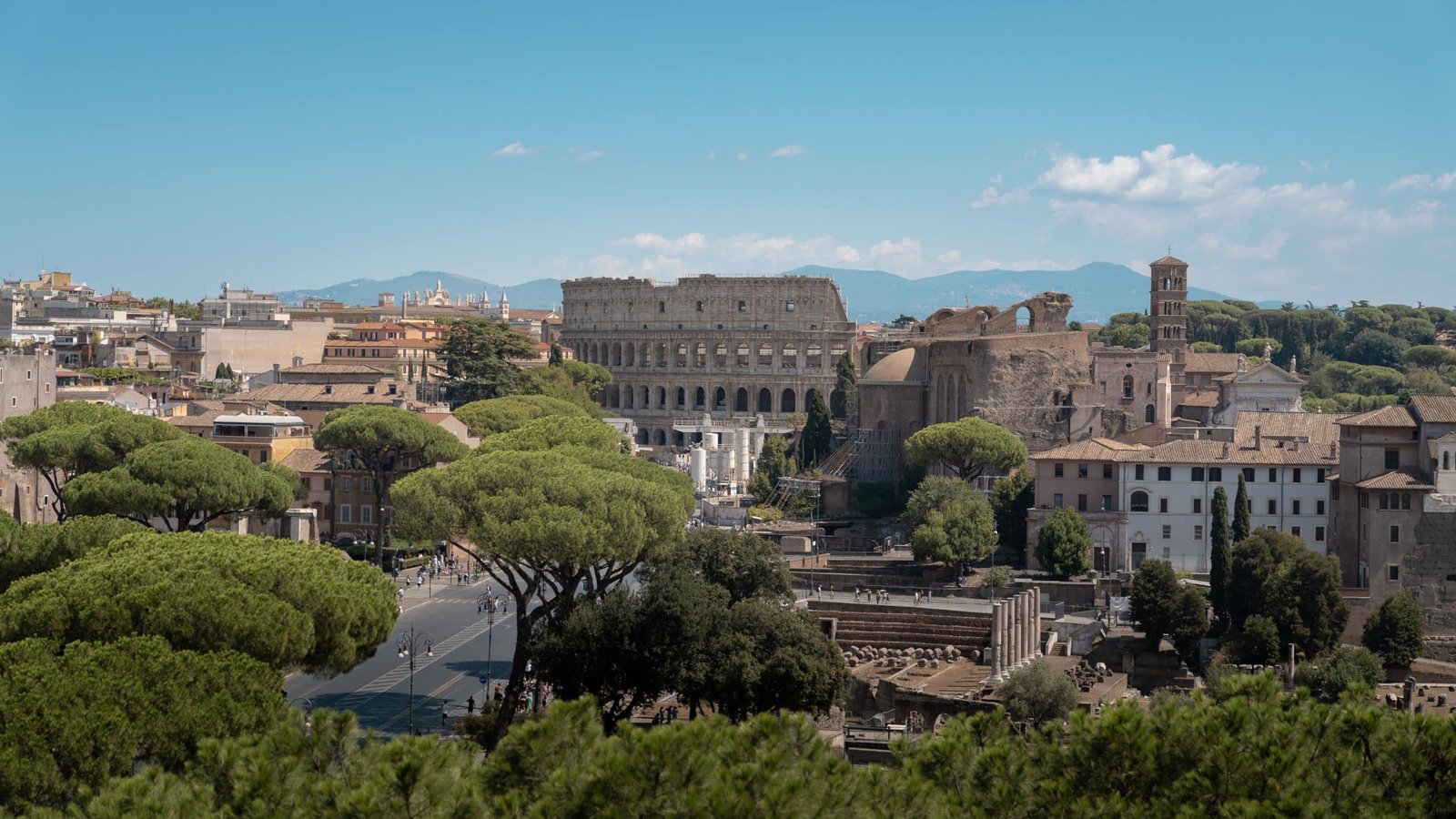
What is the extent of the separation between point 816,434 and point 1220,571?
32649 millimetres

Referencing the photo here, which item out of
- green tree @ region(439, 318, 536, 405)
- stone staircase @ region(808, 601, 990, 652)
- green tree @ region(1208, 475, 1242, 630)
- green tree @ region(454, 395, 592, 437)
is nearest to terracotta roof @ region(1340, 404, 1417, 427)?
green tree @ region(1208, 475, 1242, 630)

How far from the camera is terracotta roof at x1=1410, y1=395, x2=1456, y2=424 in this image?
48.6 metres

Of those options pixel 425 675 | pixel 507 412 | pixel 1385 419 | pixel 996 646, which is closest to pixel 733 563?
pixel 996 646

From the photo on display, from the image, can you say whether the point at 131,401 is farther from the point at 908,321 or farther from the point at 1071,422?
the point at 908,321

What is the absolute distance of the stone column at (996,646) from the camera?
41.9 metres

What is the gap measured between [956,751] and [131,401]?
61.9 meters

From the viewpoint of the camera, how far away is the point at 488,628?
48.1 meters

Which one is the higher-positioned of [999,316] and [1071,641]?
[999,316]

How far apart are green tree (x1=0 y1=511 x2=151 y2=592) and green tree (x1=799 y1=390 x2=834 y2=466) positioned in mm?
41808

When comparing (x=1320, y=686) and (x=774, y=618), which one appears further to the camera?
(x=1320, y=686)

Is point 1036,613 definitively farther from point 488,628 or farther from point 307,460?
point 307,460

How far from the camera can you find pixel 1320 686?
42.0 metres

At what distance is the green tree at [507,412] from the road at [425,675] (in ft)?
67.0

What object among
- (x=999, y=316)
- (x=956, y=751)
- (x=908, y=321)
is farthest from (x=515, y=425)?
(x=908, y=321)
